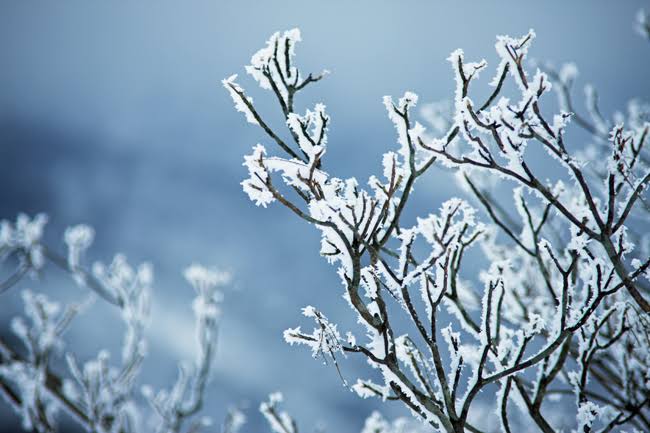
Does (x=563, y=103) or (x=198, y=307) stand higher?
(x=563, y=103)

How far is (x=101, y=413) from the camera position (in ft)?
12.2

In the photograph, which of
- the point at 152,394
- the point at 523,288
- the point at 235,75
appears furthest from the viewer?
the point at 152,394

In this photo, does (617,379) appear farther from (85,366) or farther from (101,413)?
(85,366)

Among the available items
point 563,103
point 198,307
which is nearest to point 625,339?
point 563,103

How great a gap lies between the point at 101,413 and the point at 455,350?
355cm

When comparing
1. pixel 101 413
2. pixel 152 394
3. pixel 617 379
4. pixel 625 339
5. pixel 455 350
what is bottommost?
pixel 101 413

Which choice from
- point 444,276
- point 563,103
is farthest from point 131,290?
point 563,103

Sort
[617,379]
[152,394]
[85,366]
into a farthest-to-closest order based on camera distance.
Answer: [152,394]
[85,366]
[617,379]

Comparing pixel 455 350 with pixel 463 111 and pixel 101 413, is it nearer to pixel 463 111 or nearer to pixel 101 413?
pixel 463 111

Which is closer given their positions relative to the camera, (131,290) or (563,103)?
(563,103)

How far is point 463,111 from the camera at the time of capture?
1664 millimetres

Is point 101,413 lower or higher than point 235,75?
lower

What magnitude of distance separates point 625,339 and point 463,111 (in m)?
1.99

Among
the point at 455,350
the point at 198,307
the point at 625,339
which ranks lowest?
the point at 455,350
